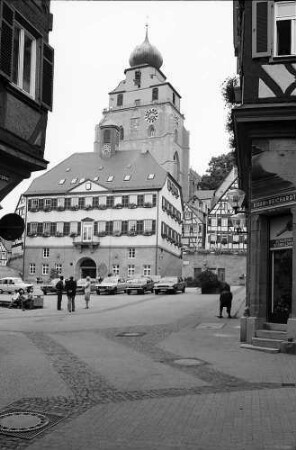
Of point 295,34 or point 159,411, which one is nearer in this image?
point 159,411

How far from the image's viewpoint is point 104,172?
77625 mm

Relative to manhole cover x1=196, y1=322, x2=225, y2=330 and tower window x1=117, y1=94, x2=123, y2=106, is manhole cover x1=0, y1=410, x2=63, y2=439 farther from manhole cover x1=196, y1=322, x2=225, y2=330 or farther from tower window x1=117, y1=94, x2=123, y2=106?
tower window x1=117, y1=94, x2=123, y2=106

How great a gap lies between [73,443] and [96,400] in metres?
2.19

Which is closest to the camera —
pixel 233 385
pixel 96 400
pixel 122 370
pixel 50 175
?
pixel 96 400

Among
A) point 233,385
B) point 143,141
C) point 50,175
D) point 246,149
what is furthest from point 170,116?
point 233,385

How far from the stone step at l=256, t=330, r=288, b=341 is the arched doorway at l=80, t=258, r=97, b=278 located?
5848 centimetres

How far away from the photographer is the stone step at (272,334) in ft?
47.3

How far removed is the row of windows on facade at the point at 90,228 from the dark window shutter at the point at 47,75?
54.6 m

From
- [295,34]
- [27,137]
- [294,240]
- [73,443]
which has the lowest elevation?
[73,443]

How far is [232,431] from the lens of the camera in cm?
696

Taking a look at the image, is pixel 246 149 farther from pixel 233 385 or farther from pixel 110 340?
pixel 233 385

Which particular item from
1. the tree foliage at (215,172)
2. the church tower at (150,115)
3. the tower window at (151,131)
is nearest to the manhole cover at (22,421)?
the tree foliage at (215,172)

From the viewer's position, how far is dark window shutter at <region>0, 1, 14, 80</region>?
41.3 ft

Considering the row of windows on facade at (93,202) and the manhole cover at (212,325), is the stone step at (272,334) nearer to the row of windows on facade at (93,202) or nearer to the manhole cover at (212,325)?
the manhole cover at (212,325)
